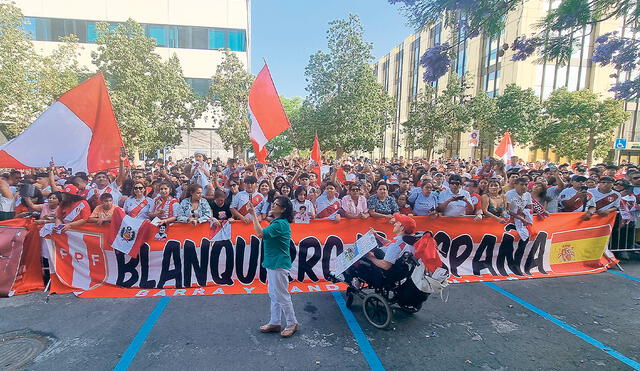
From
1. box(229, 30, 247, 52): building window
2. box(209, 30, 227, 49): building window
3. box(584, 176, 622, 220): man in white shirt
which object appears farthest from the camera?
box(229, 30, 247, 52): building window

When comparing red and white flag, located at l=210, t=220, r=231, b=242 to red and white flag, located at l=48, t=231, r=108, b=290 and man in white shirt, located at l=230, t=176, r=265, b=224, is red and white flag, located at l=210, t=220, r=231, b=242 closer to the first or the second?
man in white shirt, located at l=230, t=176, r=265, b=224

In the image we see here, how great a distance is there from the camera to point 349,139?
21234 millimetres

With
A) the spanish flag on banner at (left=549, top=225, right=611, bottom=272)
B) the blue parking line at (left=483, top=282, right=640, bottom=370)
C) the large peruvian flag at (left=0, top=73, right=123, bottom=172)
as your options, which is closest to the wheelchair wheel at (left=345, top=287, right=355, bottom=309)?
the blue parking line at (left=483, top=282, right=640, bottom=370)

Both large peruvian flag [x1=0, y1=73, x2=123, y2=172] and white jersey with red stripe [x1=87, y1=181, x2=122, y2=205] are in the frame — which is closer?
large peruvian flag [x1=0, y1=73, x2=123, y2=172]

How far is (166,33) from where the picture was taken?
31.0 metres

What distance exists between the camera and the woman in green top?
4.07 m

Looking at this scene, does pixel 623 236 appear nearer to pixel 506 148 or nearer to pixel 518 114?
pixel 506 148

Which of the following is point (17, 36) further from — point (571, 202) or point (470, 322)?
point (571, 202)

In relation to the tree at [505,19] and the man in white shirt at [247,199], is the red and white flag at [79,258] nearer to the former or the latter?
the man in white shirt at [247,199]

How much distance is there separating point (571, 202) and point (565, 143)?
85.8ft

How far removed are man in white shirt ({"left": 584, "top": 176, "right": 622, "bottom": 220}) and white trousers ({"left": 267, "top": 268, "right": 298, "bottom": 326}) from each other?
20.6 ft

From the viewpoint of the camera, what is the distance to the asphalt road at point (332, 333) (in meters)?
3.66

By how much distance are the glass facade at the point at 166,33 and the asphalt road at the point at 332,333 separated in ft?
102

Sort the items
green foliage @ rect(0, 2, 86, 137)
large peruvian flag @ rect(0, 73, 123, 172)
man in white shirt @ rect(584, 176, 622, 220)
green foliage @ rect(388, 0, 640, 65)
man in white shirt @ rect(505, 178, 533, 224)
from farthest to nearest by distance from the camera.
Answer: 1. green foliage @ rect(0, 2, 86, 137)
2. man in white shirt @ rect(584, 176, 622, 220)
3. man in white shirt @ rect(505, 178, 533, 224)
4. large peruvian flag @ rect(0, 73, 123, 172)
5. green foliage @ rect(388, 0, 640, 65)
